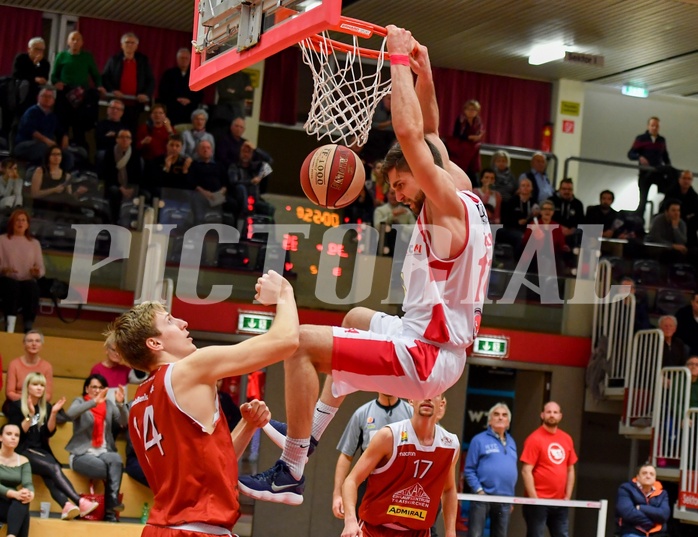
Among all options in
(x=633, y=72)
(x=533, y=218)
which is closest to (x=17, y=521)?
(x=533, y=218)

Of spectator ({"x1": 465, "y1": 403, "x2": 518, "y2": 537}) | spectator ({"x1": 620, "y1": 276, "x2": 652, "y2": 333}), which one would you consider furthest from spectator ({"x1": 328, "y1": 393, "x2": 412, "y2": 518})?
spectator ({"x1": 620, "y1": 276, "x2": 652, "y2": 333})

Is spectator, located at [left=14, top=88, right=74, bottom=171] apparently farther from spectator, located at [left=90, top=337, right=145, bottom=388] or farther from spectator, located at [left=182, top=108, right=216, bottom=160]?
spectator, located at [left=90, top=337, right=145, bottom=388]

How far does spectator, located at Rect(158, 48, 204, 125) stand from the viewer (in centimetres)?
1483

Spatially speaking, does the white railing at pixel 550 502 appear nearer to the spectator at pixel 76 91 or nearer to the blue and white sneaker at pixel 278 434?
the blue and white sneaker at pixel 278 434

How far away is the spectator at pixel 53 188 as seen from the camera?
12.5 meters

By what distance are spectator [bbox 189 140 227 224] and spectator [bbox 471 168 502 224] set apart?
3669 millimetres

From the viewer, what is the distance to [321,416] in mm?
5453

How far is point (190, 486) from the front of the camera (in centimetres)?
433

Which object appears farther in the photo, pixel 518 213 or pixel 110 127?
pixel 518 213

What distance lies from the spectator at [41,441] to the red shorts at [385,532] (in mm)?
3735

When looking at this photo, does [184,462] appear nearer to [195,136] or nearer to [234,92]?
[195,136]

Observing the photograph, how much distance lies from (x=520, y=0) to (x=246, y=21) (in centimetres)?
1060

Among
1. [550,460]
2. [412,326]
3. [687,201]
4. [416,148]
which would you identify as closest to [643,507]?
[550,460]

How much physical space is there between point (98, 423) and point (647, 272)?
8187 millimetres
